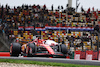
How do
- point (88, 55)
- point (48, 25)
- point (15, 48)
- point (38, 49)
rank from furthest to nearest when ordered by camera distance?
1. point (48, 25)
2. point (88, 55)
3. point (38, 49)
4. point (15, 48)

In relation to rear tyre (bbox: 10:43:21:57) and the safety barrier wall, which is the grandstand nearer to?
the safety barrier wall

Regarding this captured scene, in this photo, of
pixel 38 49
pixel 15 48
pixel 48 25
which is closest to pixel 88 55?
pixel 38 49

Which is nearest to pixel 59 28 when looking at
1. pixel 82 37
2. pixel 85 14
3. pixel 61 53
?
pixel 82 37

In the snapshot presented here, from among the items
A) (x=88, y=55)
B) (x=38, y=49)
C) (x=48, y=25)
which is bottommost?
(x=88, y=55)

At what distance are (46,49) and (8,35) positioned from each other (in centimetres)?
789

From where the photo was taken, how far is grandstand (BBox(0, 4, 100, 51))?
23.5 meters

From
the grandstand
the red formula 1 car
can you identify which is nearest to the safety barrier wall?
the red formula 1 car

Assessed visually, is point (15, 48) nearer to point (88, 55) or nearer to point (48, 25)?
point (88, 55)

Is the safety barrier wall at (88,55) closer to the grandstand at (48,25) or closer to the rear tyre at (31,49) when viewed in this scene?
the rear tyre at (31,49)

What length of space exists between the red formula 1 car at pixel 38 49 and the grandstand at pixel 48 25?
5.64 metres

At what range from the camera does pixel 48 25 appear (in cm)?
2519

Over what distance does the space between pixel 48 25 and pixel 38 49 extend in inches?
369

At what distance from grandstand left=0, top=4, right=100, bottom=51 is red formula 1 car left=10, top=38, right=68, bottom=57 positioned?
564cm

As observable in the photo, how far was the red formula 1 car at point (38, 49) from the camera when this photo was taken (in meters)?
15.8
